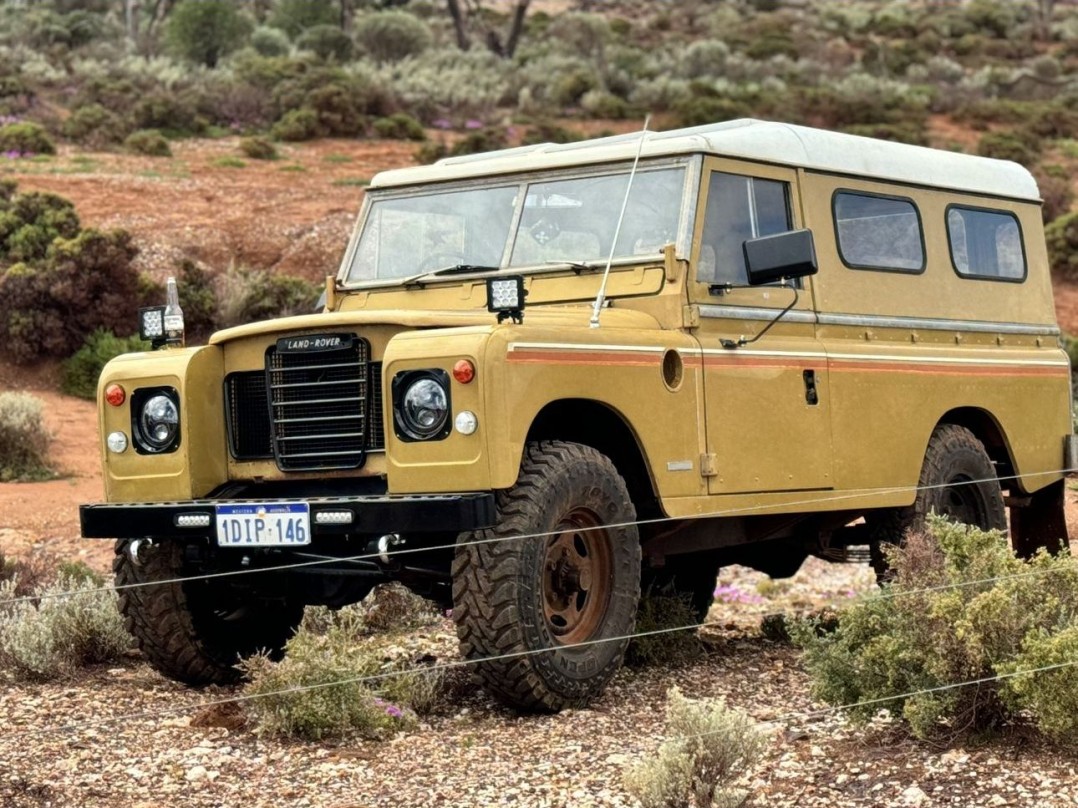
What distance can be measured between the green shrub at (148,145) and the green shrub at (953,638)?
76.4 feet

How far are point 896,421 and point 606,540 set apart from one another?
7.64 ft

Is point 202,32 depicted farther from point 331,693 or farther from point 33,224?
point 331,693

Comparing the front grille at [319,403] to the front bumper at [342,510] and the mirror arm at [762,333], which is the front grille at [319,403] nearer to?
the front bumper at [342,510]

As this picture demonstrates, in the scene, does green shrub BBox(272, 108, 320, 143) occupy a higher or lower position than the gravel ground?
higher

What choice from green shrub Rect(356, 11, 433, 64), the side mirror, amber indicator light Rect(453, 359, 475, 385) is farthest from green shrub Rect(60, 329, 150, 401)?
green shrub Rect(356, 11, 433, 64)

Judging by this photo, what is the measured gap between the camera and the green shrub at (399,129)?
103 feet

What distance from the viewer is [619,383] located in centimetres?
684

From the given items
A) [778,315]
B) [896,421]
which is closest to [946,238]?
[896,421]

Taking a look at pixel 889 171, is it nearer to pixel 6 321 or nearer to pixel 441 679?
pixel 441 679

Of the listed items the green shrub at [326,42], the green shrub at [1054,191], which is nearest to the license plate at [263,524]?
the green shrub at [1054,191]

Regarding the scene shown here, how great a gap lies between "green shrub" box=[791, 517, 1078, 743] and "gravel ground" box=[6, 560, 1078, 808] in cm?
14

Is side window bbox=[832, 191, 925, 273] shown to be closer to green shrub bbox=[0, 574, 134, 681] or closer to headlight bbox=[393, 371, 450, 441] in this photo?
headlight bbox=[393, 371, 450, 441]

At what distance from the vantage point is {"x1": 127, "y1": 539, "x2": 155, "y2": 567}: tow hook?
289 inches

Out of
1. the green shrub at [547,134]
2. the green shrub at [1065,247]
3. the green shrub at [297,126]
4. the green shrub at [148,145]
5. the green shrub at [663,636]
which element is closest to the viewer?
the green shrub at [663,636]
